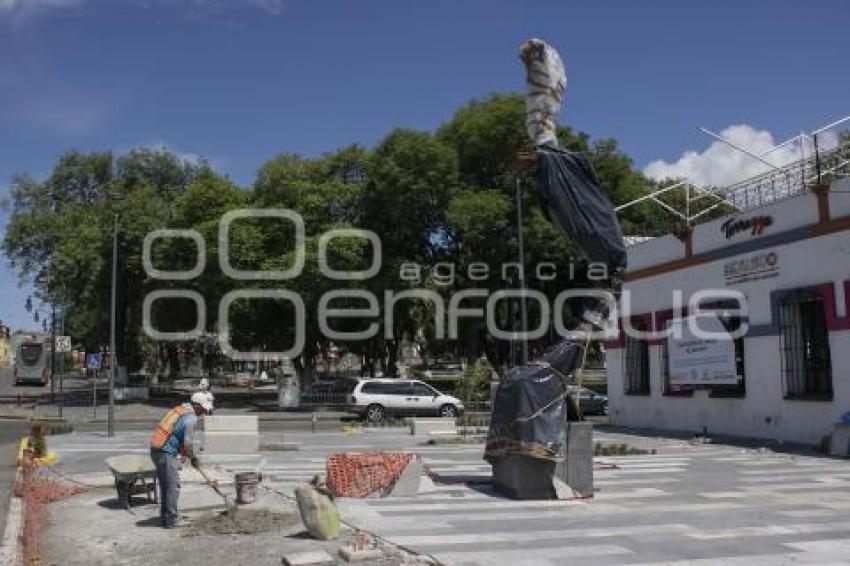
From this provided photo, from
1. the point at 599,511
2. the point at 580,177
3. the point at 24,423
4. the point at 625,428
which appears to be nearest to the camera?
the point at 599,511

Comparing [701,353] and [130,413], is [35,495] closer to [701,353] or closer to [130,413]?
[701,353]

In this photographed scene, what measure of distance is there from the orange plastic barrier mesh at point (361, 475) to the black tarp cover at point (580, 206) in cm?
425

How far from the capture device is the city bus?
70375 millimetres

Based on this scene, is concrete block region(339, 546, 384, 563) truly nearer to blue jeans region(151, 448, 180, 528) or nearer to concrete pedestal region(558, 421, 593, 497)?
blue jeans region(151, 448, 180, 528)

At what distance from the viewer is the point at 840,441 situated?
64.5 feet

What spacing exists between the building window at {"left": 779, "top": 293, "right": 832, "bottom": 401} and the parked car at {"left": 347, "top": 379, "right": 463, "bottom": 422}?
15711 mm

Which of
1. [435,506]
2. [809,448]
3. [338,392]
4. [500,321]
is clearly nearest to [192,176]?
[338,392]

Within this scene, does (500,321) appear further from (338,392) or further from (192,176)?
(192,176)

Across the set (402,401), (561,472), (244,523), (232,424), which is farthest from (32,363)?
(244,523)

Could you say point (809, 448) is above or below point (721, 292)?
below

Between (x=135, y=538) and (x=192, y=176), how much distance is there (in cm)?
4749

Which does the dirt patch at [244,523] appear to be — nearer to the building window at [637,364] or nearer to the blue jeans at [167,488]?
the blue jeans at [167,488]

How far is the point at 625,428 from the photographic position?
30.0 metres

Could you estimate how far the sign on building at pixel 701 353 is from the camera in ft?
81.1
